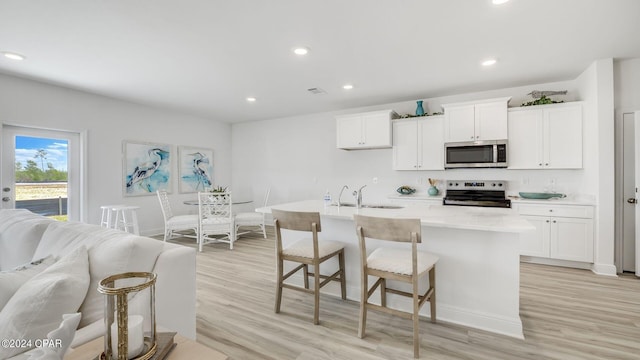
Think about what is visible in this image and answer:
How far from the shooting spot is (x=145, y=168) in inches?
218

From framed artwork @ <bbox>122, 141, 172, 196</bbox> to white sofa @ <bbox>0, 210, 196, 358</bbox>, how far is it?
11.6 ft

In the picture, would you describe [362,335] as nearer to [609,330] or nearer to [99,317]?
[99,317]

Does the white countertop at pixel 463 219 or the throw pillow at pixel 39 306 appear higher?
the white countertop at pixel 463 219

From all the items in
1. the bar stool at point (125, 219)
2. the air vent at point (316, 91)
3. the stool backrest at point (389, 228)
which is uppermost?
the air vent at point (316, 91)

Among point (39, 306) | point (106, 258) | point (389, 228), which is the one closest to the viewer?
point (39, 306)

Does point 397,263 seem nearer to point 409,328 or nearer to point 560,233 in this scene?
point 409,328

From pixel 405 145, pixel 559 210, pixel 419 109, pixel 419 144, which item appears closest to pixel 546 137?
pixel 559 210

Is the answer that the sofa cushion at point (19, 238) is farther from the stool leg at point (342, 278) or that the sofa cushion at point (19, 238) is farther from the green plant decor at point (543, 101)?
the green plant decor at point (543, 101)

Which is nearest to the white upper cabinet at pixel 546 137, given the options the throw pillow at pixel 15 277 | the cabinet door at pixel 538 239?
the cabinet door at pixel 538 239

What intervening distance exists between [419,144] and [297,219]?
313cm

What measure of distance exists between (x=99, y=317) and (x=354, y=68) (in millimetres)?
3365

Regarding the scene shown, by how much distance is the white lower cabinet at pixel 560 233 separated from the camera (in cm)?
359

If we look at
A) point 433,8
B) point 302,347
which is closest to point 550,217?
point 433,8

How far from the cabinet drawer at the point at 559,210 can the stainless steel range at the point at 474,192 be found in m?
0.30
